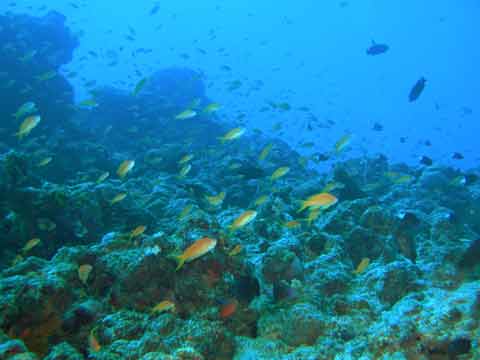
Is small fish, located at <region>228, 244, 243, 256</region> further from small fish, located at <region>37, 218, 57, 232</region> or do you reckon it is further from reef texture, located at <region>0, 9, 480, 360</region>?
small fish, located at <region>37, 218, 57, 232</region>

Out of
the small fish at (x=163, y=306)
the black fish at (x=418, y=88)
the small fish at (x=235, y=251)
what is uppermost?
the black fish at (x=418, y=88)

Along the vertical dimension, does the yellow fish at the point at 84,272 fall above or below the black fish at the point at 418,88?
below

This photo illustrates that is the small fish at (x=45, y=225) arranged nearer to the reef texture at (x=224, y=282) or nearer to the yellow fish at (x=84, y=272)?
the reef texture at (x=224, y=282)

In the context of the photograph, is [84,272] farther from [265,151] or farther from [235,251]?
[265,151]

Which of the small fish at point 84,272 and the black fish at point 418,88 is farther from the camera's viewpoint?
the black fish at point 418,88

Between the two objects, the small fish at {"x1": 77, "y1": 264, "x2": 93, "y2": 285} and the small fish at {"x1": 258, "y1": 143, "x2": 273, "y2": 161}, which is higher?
the small fish at {"x1": 77, "y1": 264, "x2": 93, "y2": 285}

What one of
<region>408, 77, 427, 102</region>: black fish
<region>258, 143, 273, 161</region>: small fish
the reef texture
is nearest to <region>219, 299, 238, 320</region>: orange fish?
the reef texture

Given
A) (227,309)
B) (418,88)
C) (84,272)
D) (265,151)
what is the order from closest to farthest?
(227,309), (84,272), (418,88), (265,151)

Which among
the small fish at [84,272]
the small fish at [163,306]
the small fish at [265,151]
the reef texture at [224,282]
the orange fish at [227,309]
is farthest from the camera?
the small fish at [265,151]

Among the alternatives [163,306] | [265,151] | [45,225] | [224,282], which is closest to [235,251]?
[224,282]

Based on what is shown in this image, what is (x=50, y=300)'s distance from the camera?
370 centimetres

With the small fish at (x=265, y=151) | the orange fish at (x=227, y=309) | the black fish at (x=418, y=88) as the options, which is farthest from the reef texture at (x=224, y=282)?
the black fish at (x=418, y=88)

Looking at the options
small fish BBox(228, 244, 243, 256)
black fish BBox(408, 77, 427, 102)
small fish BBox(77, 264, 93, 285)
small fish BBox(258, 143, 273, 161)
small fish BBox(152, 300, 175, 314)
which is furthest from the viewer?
small fish BBox(258, 143, 273, 161)

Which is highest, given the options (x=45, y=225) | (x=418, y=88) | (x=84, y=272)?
(x=418, y=88)
